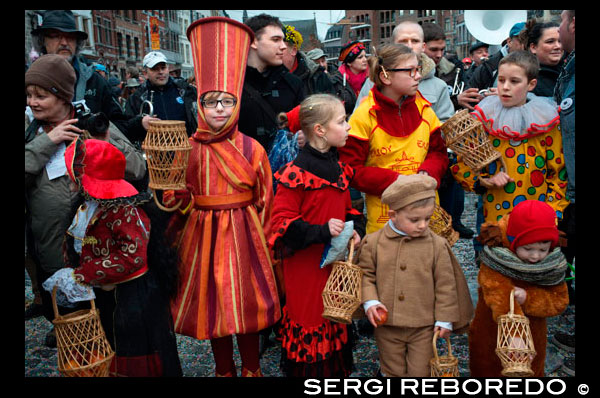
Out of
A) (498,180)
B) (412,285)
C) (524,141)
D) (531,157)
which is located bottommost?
(412,285)

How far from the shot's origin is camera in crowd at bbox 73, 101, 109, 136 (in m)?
3.11

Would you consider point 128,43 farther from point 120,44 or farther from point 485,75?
point 485,75

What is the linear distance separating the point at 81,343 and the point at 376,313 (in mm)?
1482

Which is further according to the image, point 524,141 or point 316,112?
point 524,141

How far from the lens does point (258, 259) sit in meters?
2.87

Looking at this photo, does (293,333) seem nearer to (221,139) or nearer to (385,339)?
(385,339)

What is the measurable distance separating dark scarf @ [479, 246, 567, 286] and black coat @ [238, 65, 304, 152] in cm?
179

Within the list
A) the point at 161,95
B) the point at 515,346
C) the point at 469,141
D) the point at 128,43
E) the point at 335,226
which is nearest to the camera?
the point at 515,346

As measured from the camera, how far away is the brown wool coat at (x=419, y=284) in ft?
8.39

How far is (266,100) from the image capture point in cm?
362

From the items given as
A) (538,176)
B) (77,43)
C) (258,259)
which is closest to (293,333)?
(258,259)

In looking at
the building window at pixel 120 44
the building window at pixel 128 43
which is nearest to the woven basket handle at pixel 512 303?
the building window at pixel 120 44

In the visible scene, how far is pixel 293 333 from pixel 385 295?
59 cm

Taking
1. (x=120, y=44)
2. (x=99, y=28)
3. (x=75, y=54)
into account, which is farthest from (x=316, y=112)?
(x=120, y=44)
